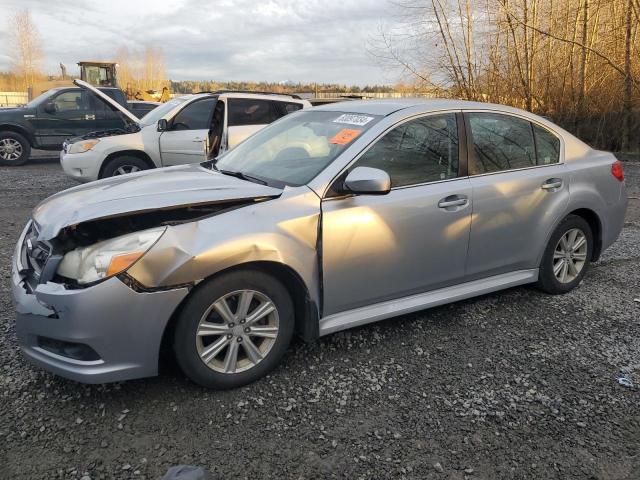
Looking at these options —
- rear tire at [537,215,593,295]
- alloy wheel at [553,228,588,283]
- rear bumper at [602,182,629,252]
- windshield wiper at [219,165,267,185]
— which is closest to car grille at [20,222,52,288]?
windshield wiper at [219,165,267,185]

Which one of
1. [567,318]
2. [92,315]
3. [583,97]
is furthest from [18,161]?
[583,97]

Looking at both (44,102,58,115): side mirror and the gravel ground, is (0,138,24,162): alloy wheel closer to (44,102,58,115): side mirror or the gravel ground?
(44,102,58,115): side mirror

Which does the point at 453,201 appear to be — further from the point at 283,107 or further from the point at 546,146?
the point at 283,107

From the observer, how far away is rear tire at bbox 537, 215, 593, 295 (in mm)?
4176

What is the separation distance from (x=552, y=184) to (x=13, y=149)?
40.5 feet

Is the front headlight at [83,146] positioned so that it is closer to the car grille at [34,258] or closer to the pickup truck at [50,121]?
the pickup truck at [50,121]

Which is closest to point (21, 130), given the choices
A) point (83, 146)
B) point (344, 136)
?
point (83, 146)

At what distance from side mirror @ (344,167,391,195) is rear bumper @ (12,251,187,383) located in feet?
3.74

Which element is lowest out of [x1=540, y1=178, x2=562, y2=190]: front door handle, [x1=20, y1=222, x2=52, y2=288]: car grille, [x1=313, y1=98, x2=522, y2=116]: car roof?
[x1=20, y1=222, x2=52, y2=288]: car grille

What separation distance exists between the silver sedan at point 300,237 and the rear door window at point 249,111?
414 centimetres

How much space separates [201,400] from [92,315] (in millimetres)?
758

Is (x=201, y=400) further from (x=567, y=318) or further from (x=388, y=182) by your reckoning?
(x=567, y=318)

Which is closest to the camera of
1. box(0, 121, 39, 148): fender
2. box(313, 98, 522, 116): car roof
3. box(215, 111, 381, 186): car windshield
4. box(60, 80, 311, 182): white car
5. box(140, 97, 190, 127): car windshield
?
box(215, 111, 381, 186): car windshield

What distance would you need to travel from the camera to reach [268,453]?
7.97 feet
